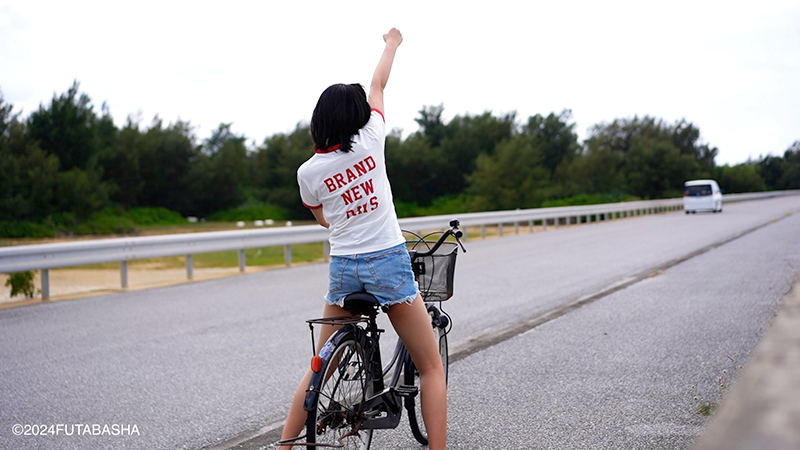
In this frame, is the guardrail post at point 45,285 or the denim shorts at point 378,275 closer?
the denim shorts at point 378,275

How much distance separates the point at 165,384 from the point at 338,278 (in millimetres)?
2995

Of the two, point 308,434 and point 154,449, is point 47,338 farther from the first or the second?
point 308,434

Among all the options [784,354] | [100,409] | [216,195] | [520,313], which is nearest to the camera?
[784,354]

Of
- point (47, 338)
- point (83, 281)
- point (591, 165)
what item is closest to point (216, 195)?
point (591, 165)

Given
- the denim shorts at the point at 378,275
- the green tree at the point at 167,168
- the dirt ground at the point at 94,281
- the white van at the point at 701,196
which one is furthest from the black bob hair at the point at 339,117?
the green tree at the point at 167,168

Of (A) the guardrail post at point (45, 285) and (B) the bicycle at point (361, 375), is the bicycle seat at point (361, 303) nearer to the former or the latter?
(B) the bicycle at point (361, 375)

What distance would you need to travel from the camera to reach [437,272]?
3977 millimetres

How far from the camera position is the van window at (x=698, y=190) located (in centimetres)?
3890

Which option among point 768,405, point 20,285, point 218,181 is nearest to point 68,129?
point 218,181

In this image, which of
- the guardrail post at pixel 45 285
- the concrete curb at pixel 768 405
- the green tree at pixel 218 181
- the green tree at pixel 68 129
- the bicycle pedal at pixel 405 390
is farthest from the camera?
the green tree at pixel 218 181

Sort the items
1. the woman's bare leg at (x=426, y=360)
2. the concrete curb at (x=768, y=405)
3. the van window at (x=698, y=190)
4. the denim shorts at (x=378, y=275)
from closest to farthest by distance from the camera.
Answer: the concrete curb at (x=768, y=405) → the denim shorts at (x=378, y=275) → the woman's bare leg at (x=426, y=360) → the van window at (x=698, y=190)

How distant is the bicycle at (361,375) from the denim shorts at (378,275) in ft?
0.18

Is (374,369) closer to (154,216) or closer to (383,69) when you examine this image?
(383,69)

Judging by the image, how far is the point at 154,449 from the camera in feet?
14.1
